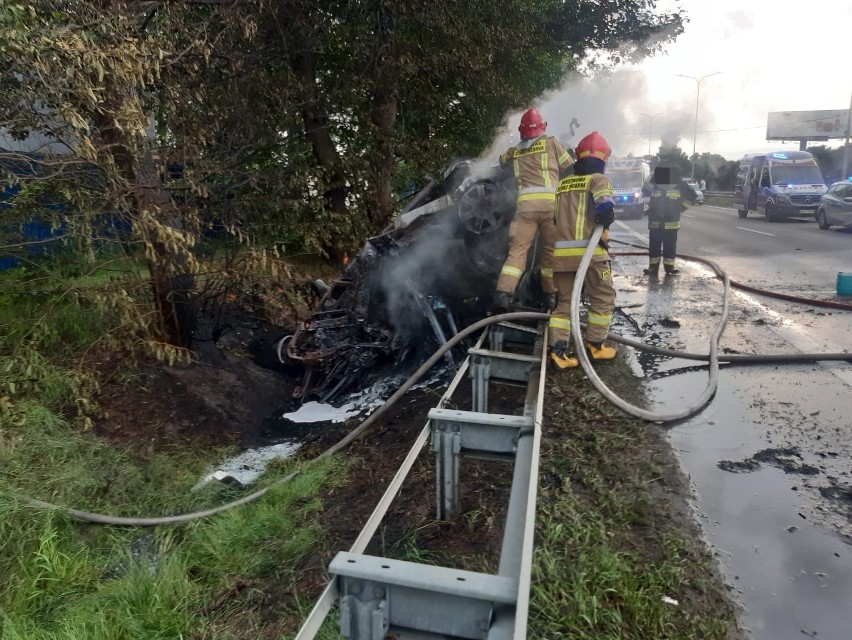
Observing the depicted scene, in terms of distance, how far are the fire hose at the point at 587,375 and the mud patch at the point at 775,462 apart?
1.53ft

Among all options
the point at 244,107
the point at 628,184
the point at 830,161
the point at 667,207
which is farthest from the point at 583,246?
the point at 830,161

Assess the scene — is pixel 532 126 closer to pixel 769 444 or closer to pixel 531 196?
pixel 531 196

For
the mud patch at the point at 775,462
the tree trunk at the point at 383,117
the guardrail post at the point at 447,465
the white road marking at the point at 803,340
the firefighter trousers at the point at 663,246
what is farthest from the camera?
the firefighter trousers at the point at 663,246

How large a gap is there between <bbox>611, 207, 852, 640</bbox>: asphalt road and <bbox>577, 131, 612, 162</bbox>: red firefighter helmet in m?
1.77

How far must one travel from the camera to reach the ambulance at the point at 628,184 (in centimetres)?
2280

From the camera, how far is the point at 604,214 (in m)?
4.77

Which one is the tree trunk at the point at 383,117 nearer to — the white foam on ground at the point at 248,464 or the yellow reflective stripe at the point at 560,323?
the yellow reflective stripe at the point at 560,323

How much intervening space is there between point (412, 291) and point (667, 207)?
5.20 metres

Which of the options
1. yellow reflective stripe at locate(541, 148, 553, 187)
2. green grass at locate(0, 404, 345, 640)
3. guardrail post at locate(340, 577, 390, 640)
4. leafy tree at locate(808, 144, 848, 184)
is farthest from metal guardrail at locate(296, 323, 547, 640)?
leafy tree at locate(808, 144, 848, 184)

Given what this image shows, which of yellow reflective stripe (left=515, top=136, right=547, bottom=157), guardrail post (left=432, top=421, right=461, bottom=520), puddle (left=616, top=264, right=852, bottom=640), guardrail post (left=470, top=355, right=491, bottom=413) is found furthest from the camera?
yellow reflective stripe (left=515, top=136, right=547, bottom=157)

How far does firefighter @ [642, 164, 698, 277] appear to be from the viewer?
922 centimetres

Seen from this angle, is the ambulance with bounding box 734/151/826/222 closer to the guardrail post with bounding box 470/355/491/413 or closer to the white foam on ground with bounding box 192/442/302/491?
the guardrail post with bounding box 470/355/491/413

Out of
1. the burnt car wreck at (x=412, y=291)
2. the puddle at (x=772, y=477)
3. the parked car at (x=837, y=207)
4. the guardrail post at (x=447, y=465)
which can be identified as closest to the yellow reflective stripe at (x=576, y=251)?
the burnt car wreck at (x=412, y=291)

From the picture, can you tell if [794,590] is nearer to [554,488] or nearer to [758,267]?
[554,488]
